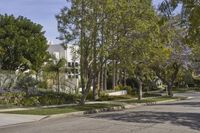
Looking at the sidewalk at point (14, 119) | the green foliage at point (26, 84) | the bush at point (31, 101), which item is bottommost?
the sidewalk at point (14, 119)

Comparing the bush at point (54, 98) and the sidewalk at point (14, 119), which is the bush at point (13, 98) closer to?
the bush at point (54, 98)

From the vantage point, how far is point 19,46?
53938 mm

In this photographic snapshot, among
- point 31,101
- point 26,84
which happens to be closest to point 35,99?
point 31,101

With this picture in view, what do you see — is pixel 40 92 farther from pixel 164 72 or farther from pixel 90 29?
pixel 164 72

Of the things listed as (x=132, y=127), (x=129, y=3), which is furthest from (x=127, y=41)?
(x=132, y=127)

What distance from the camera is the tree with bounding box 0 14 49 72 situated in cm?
5334

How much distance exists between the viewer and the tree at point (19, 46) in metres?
53.3

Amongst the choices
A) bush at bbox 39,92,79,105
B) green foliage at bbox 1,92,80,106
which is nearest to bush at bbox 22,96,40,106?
green foliage at bbox 1,92,80,106

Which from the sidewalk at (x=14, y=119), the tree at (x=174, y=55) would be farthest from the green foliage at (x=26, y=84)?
the sidewalk at (x=14, y=119)

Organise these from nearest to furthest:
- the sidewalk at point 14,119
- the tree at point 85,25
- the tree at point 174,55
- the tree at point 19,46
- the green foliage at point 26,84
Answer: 1. the sidewalk at point 14,119
2. the tree at point 85,25
3. the green foliage at point 26,84
4. the tree at point 174,55
5. the tree at point 19,46

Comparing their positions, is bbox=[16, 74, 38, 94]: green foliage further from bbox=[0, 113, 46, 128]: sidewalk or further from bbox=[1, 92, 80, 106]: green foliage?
bbox=[0, 113, 46, 128]: sidewalk

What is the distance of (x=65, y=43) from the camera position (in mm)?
32594

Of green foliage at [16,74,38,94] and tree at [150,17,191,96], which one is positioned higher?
tree at [150,17,191,96]

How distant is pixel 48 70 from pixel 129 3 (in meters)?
20.7
